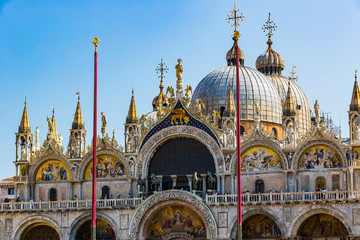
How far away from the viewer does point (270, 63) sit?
3041 inches

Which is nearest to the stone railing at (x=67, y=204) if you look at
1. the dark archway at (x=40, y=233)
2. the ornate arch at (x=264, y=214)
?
the dark archway at (x=40, y=233)

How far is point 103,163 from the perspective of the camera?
58.5 metres

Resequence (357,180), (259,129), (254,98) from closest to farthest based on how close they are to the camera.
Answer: (357,180)
(259,129)
(254,98)

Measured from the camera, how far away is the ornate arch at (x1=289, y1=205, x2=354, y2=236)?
50.2 meters

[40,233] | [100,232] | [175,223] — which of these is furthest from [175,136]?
[40,233]

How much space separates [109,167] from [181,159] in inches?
213

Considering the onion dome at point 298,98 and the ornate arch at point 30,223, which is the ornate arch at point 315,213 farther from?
the onion dome at point 298,98

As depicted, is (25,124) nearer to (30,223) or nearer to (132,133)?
(30,223)

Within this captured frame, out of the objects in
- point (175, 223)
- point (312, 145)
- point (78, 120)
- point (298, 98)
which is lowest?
point (175, 223)

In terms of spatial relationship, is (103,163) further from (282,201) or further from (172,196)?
(282,201)

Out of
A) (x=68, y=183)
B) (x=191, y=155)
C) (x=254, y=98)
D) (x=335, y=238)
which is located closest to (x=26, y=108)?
(x=68, y=183)

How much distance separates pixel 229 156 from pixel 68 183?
12.5 metres

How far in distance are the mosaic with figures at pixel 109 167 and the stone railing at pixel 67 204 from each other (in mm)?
2285

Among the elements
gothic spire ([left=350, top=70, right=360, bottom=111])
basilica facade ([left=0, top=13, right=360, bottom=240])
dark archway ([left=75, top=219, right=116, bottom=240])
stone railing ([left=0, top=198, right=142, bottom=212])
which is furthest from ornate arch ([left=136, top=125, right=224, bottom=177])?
gothic spire ([left=350, top=70, right=360, bottom=111])
